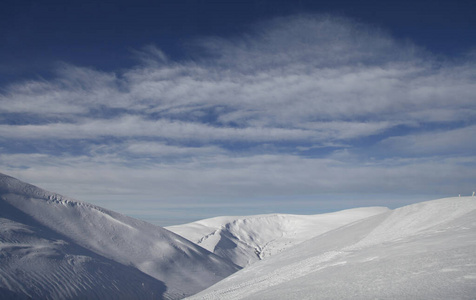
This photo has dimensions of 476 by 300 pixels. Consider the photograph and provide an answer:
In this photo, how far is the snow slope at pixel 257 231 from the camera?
329 feet

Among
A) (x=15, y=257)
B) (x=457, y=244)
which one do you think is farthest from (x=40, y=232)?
(x=457, y=244)

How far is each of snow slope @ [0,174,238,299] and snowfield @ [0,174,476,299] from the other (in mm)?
173

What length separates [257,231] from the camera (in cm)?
12925

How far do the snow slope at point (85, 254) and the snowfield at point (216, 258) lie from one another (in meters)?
0.17

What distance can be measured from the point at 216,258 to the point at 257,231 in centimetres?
5575

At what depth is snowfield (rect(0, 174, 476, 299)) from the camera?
13.6 meters

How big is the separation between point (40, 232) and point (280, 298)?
5110cm

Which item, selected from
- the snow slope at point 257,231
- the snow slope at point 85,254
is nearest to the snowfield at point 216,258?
the snow slope at point 85,254

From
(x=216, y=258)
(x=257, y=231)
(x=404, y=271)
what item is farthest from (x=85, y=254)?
(x=257, y=231)

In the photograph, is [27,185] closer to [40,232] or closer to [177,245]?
[40,232]

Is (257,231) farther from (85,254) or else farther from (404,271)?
(404,271)

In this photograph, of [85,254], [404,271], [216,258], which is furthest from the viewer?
[216,258]

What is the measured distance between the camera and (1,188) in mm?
61750

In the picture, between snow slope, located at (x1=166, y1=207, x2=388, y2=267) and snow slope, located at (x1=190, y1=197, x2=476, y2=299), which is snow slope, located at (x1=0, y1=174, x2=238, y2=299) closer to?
snow slope, located at (x1=166, y1=207, x2=388, y2=267)
